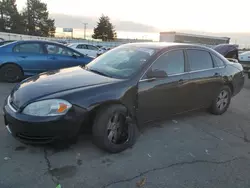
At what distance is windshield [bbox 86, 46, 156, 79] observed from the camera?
3723 mm

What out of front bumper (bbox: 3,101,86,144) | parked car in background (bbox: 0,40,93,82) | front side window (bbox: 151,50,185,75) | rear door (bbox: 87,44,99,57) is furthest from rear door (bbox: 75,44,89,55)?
front bumper (bbox: 3,101,86,144)

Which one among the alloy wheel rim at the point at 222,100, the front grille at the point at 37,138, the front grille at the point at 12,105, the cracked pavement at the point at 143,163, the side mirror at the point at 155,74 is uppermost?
the side mirror at the point at 155,74

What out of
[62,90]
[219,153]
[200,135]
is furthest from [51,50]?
[219,153]

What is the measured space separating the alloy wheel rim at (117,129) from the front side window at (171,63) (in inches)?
37.6

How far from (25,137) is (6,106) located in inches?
23.9

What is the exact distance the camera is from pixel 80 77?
3635mm

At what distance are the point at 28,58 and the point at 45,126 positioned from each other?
508 centimetres

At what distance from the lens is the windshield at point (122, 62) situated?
12.2 feet

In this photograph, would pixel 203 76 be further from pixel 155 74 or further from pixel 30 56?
pixel 30 56

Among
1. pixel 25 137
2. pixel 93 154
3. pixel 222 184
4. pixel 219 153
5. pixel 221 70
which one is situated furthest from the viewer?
pixel 221 70

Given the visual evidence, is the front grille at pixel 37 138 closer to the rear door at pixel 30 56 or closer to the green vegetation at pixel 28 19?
the rear door at pixel 30 56

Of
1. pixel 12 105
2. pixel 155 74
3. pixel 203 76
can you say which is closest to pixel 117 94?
pixel 155 74

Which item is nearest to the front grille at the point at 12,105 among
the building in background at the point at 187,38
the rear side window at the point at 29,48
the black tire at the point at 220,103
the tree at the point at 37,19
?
the black tire at the point at 220,103

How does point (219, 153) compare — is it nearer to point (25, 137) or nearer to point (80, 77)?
point (80, 77)
